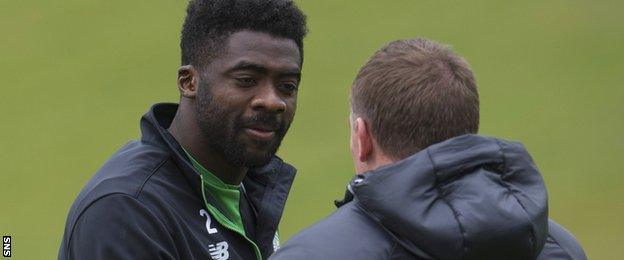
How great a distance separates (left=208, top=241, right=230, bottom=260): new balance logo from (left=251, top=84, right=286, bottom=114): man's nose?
38 centimetres

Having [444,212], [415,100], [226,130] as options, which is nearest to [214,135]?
[226,130]

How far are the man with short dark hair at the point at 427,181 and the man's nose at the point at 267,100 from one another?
71 centimetres

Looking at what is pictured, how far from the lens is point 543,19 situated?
38.8ft

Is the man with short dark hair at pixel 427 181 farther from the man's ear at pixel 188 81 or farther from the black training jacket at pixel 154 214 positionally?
the man's ear at pixel 188 81

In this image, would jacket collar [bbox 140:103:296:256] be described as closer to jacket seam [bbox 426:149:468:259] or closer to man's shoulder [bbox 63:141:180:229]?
man's shoulder [bbox 63:141:180:229]

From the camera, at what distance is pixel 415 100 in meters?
2.53

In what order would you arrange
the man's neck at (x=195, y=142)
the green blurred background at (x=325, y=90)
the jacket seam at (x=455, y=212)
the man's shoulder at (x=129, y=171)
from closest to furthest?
the jacket seam at (x=455, y=212) → the man's shoulder at (x=129, y=171) → the man's neck at (x=195, y=142) → the green blurred background at (x=325, y=90)

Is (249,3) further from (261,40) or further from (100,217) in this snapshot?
(100,217)

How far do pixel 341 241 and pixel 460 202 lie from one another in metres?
0.25

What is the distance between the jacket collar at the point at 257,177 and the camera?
331cm

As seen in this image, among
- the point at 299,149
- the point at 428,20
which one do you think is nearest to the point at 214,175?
the point at 299,149

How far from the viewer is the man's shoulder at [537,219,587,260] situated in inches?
104

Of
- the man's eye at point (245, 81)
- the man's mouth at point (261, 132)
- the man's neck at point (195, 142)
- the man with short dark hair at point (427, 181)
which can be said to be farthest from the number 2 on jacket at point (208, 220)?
the man with short dark hair at point (427, 181)

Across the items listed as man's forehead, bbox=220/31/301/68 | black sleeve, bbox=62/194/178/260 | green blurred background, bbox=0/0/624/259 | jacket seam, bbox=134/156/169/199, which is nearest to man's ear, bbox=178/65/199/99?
man's forehead, bbox=220/31/301/68
